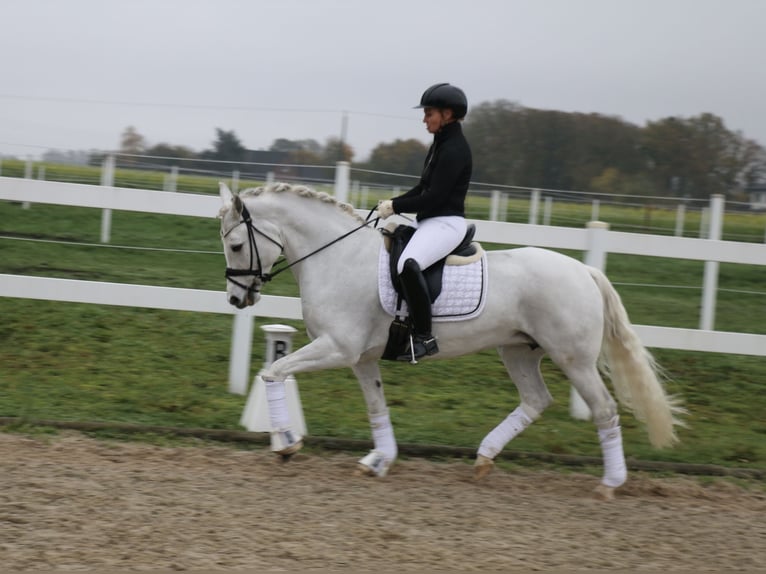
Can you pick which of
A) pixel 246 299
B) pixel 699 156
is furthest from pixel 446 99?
pixel 699 156

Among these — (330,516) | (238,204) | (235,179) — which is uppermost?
(235,179)

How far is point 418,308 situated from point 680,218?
10530 millimetres

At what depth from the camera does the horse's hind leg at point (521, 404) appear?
233 inches

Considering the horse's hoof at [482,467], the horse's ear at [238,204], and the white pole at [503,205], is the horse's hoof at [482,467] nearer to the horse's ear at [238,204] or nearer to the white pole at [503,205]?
the horse's ear at [238,204]

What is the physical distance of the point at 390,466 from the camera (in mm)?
5980

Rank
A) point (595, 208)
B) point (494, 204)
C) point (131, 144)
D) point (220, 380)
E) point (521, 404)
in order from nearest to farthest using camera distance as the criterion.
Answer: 1. point (521, 404)
2. point (220, 380)
3. point (131, 144)
4. point (494, 204)
5. point (595, 208)

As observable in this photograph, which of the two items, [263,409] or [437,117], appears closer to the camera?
[437,117]

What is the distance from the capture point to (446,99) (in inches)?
222

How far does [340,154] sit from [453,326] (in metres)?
7.27

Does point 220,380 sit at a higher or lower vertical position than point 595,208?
lower

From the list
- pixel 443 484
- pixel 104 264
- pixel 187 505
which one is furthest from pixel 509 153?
pixel 187 505

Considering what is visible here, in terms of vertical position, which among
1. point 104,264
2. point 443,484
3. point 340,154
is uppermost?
point 340,154

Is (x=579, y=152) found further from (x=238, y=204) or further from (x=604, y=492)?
(x=238, y=204)

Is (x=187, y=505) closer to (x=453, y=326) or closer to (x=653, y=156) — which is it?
(x=453, y=326)
